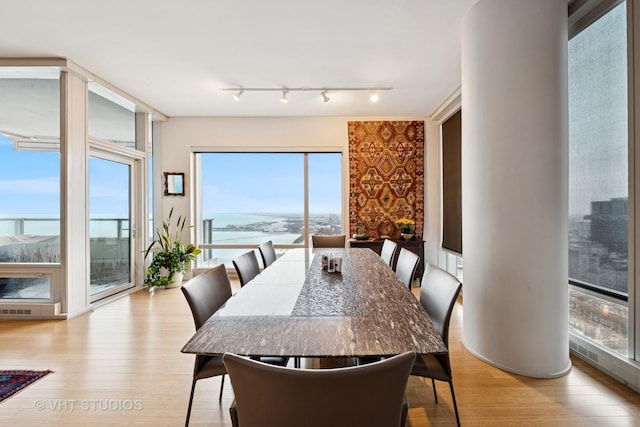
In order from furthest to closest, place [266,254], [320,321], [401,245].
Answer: [401,245], [266,254], [320,321]

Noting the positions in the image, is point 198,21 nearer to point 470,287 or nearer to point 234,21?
point 234,21

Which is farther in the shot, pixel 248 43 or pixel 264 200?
pixel 264 200

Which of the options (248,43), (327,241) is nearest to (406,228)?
(327,241)

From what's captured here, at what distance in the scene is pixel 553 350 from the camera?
82.4 inches

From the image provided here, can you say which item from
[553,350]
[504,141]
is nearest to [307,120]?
[504,141]

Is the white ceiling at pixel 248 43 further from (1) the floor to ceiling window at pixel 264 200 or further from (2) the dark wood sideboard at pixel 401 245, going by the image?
(2) the dark wood sideboard at pixel 401 245

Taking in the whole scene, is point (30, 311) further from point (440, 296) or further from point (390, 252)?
point (440, 296)

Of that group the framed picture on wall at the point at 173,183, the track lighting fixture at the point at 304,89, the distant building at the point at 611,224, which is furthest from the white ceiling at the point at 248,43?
the distant building at the point at 611,224

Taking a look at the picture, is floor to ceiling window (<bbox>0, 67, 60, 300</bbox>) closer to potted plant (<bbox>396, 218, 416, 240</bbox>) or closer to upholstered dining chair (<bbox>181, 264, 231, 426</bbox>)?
upholstered dining chair (<bbox>181, 264, 231, 426</bbox>)

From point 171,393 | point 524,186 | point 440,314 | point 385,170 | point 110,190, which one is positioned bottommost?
point 171,393

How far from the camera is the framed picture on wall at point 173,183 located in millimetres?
5059

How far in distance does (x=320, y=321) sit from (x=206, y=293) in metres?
0.78

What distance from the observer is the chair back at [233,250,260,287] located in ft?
7.29

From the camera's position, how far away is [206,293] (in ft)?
5.61
